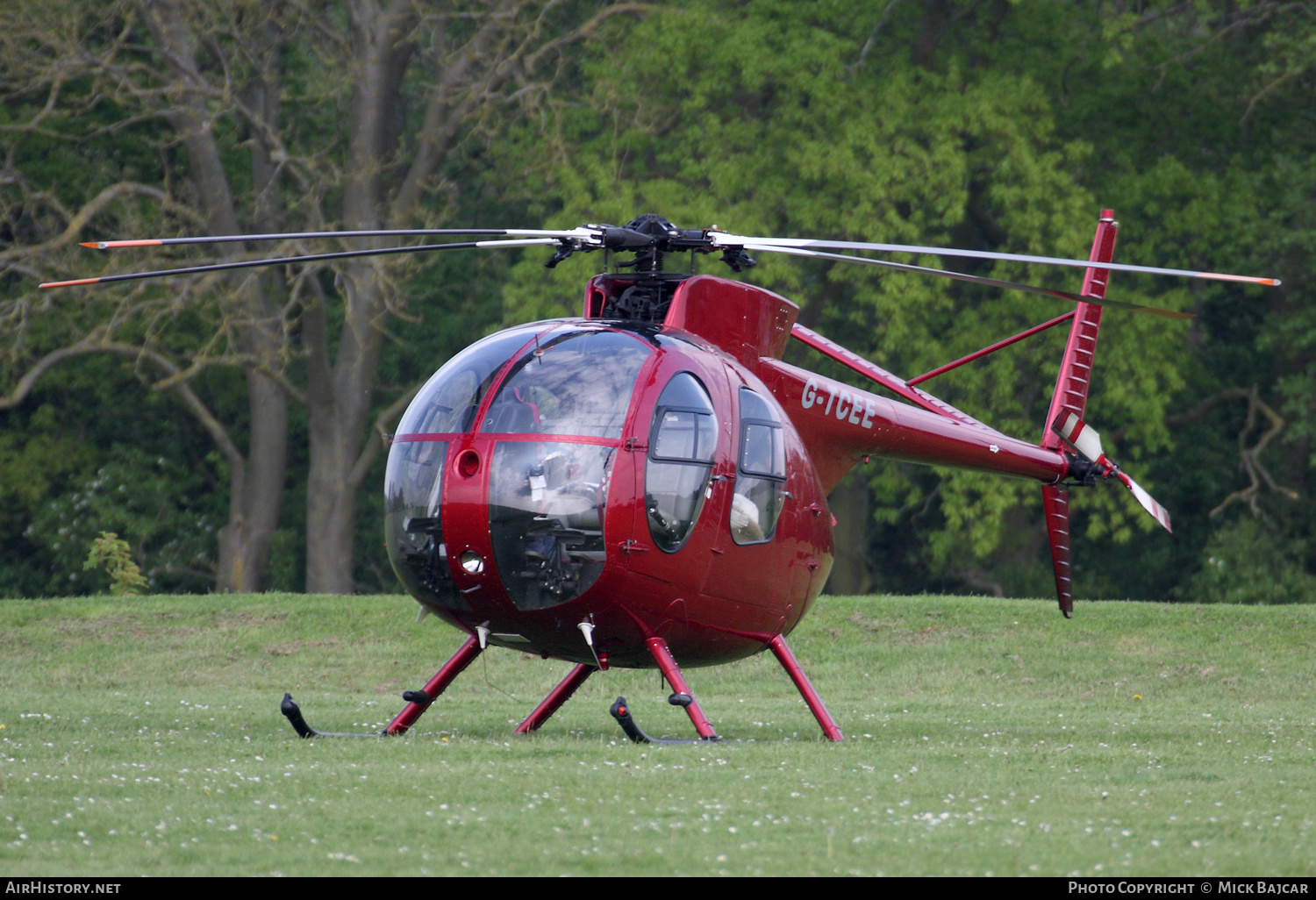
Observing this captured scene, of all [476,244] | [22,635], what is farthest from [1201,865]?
[22,635]

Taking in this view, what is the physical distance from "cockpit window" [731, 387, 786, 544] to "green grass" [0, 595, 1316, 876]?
52.5 inches

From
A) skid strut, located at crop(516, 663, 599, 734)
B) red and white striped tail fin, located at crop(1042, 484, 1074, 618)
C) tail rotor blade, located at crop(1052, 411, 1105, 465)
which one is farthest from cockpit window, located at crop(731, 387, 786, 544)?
tail rotor blade, located at crop(1052, 411, 1105, 465)

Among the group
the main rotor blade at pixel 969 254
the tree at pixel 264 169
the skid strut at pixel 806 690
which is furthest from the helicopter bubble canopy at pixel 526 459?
the tree at pixel 264 169

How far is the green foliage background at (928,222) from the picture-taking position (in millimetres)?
25703

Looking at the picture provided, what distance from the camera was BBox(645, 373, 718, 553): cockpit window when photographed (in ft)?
29.6

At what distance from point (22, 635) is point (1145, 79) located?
2139cm

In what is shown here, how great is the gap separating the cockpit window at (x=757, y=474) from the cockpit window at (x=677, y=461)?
0.34 meters

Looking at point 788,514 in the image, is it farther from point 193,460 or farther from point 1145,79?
point 193,460

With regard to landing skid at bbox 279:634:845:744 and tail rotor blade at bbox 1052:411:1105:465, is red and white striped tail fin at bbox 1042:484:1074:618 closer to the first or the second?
tail rotor blade at bbox 1052:411:1105:465

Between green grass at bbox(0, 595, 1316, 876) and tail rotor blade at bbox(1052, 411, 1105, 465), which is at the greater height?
tail rotor blade at bbox(1052, 411, 1105, 465)

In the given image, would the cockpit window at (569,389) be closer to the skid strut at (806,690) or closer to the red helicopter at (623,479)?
the red helicopter at (623,479)

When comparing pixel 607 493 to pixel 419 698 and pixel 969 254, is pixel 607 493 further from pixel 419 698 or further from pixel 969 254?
pixel 969 254

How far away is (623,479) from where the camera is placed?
8.87 meters

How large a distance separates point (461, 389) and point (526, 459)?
0.70 metres
